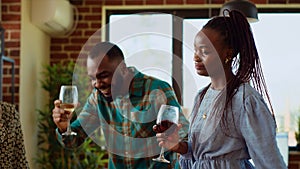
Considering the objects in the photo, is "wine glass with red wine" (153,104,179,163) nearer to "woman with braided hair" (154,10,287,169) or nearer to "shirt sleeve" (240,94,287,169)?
"woman with braided hair" (154,10,287,169)

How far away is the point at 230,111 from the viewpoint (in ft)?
5.80

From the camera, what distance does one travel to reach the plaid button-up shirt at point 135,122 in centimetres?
255

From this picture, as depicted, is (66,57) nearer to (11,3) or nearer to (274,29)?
(11,3)

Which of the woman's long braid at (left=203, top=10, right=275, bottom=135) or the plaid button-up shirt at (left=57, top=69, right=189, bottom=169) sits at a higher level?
the woman's long braid at (left=203, top=10, right=275, bottom=135)

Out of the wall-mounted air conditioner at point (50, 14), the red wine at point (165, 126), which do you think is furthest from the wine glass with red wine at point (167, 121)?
the wall-mounted air conditioner at point (50, 14)

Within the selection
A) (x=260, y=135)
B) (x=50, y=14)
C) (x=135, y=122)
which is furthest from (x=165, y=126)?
(x=50, y=14)

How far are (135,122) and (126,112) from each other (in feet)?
0.25

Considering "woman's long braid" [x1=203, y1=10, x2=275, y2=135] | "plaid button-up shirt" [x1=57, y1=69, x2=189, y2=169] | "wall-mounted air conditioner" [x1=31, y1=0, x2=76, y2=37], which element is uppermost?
"wall-mounted air conditioner" [x1=31, y1=0, x2=76, y2=37]

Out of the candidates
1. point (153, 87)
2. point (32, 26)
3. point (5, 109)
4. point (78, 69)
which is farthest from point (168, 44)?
point (153, 87)

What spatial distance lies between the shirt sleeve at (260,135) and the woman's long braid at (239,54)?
79mm

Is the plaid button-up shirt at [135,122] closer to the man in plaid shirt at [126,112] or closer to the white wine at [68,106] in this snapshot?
the man in plaid shirt at [126,112]

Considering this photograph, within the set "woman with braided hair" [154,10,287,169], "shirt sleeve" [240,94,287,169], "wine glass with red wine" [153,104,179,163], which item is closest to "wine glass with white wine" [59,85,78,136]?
"wine glass with red wine" [153,104,179,163]

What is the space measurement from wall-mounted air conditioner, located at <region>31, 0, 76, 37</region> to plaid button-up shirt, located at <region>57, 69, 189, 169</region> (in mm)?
2110

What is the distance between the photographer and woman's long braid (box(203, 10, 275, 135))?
180 cm
